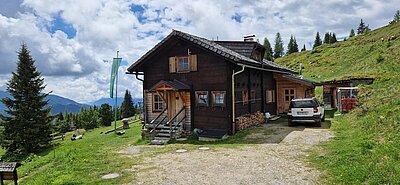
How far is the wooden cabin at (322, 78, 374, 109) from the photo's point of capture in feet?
82.9

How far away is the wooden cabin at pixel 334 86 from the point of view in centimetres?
2528

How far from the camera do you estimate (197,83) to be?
53.6 feet

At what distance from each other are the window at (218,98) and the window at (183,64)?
7.86 ft

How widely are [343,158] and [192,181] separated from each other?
182 inches

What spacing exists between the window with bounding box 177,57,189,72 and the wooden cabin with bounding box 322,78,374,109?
1573 cm

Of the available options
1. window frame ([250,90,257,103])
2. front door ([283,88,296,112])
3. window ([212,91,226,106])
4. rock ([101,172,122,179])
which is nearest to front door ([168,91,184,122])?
window ([212,91,226,106])

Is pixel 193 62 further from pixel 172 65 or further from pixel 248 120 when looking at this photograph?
pixel 248 120

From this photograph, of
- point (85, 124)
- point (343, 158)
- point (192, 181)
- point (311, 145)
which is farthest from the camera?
point (85, 124)

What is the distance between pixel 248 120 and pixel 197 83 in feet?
12.4

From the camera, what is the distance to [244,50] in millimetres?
19469

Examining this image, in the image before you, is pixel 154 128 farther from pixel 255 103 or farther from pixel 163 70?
pixel 255 103

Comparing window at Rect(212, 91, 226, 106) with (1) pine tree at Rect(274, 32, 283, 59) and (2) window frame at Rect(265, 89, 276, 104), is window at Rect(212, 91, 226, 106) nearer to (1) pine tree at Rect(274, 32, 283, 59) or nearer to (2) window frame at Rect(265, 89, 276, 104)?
(2) window frame at Rect(265, 89, 276, 104)

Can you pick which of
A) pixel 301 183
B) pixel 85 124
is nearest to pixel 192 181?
pixel 301 183

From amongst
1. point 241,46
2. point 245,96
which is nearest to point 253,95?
point 245,96
